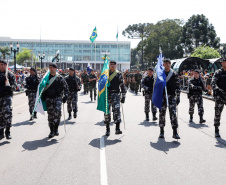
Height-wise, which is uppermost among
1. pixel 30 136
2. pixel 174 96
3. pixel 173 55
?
pixel 173 55

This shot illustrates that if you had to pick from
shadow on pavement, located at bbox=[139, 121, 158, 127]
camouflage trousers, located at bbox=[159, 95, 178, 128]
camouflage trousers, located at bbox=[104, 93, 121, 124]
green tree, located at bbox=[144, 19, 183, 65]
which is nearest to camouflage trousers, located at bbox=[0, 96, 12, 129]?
camouflage trousers, located at bbox=[104, 93, 121, 124]

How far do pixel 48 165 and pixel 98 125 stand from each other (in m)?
4.27

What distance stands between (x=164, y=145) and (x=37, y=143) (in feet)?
9.85

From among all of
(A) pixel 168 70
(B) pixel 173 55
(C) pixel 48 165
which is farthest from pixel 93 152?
(B) pixel 173 55

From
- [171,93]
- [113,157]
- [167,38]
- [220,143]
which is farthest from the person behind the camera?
[167,38]

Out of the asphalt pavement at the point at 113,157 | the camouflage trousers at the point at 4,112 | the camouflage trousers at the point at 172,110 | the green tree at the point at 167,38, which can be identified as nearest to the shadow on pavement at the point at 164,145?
the asphalt pavement at the point at 113,157

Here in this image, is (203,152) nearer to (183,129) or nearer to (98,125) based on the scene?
(183,129)

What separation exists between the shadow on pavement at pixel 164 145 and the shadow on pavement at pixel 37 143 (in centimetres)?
241

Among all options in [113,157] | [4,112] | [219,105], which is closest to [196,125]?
[219,105]

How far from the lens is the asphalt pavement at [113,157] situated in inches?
178

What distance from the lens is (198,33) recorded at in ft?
195

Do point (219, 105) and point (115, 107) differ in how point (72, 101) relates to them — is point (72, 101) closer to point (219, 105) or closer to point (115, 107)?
point (115, 107)

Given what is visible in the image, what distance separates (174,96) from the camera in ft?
23.9

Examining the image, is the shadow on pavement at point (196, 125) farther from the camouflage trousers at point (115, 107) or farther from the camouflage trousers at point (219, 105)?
the camouflage trousers at point (115, 107)
